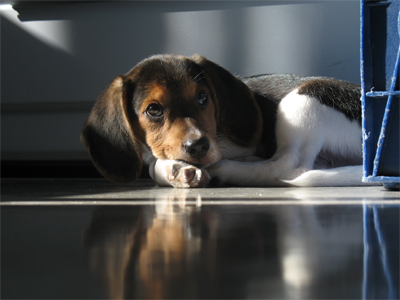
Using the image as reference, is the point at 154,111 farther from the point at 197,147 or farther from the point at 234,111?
the point at 234,111

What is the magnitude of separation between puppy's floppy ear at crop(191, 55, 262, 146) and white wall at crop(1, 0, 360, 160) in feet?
2.56

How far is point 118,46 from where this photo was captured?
3.33 m

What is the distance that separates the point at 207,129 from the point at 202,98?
23 cm

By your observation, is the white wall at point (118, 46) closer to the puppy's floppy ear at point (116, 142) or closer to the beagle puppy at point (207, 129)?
the beagle puppy at point (207, 129)

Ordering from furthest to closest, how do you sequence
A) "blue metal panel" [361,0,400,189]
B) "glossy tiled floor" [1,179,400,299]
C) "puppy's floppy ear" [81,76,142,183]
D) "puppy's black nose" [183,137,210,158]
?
"puppy's floppy ear" [81,76,142,183] < "puppy's black nose" [183,137,210,158] < "blue metal panel" [361,0,400,189] < "glossy tiled floor" [1,179,400,299]

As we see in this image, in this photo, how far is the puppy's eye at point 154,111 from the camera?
2258mm

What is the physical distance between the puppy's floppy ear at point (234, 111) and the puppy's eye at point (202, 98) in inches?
3.3

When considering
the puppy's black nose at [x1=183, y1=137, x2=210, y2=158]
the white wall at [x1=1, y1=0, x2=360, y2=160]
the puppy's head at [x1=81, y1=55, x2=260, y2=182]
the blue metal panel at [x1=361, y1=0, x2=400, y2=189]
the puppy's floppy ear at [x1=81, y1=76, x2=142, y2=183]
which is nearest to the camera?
the blue metal panel at [x1=361, y1=0, x2=400, y2=189]

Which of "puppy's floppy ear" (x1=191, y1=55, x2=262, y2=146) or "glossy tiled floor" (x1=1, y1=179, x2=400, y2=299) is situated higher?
"puppy's floppy ear" (x1=191, y1=55, x2=262, y2=146)

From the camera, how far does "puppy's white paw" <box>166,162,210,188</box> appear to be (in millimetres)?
2080

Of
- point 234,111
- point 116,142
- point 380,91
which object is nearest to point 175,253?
point 380,91

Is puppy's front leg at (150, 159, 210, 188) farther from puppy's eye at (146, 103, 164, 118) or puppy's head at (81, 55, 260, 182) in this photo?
puppy's eye at (146, 103, 164, 118)

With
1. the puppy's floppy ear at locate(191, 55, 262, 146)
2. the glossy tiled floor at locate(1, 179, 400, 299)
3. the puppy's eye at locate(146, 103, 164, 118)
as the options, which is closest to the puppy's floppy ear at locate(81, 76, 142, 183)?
the puppy's eye at locate(146, 103, 164, 118)

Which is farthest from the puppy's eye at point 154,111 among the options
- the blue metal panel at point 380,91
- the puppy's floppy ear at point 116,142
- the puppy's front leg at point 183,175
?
the blue metal panel at point 380,91
